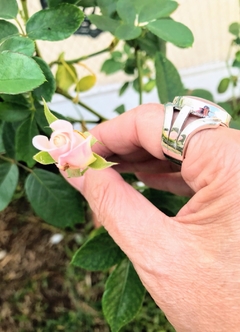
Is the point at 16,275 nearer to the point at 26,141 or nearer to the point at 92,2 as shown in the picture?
the point at 26,141

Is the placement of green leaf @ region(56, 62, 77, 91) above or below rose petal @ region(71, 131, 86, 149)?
below

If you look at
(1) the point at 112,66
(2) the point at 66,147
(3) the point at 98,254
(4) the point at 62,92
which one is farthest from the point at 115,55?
(2) the point at 66,147

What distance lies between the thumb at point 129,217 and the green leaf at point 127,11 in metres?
0.20

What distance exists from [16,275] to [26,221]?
0.43 ft

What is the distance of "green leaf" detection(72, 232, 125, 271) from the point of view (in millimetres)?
538

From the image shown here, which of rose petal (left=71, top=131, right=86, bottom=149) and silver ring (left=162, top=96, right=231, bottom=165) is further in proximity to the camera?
silver ring (left=162, top=96, right=231, bottom=165)

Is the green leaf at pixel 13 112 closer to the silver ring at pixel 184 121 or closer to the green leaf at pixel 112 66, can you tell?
the silver ring at pixel 184 121

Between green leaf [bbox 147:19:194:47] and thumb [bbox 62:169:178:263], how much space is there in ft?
0.61

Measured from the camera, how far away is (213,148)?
44cm

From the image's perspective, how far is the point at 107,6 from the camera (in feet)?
1.86

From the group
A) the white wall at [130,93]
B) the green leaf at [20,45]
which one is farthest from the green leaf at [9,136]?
the white wall at [130,93]

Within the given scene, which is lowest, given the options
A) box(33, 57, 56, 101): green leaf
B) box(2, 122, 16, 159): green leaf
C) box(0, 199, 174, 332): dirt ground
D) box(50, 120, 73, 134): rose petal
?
box(0, 199, 174, 332): dirt ground

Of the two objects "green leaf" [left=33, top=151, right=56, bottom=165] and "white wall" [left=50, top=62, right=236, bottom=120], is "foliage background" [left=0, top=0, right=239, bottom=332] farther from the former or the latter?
"white wall" [left=50, top=62, right=236, bottom=120]

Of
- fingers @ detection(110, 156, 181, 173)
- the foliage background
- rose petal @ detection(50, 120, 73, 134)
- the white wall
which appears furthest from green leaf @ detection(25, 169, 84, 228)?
the white wall
